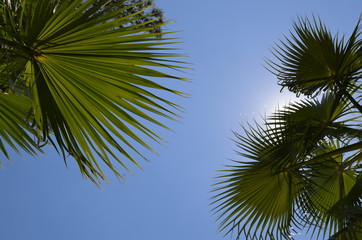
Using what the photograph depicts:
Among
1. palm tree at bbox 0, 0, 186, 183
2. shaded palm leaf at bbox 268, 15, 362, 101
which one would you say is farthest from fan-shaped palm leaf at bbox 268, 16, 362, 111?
palm tree at bbox 0, 0, 186, 183

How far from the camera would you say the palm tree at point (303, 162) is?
318 centimetres

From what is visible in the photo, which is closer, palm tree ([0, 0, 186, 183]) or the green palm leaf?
palm tree ([0, 0, 186, 183])

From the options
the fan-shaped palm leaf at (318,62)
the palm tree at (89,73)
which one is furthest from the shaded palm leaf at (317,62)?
the palm tree at (89,73)

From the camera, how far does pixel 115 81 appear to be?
168cm

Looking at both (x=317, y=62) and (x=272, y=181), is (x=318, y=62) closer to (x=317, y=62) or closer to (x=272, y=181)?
(x=317, y=62)

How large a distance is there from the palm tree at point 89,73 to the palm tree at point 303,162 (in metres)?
1.69

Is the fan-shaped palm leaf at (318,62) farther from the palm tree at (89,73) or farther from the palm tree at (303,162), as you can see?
the palm tree at (89,73)

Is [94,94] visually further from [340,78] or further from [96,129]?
[340,78]

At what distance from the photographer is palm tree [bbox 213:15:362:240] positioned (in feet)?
10.4

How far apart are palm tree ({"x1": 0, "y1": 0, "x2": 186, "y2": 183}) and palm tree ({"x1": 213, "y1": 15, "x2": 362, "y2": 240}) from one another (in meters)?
1.69

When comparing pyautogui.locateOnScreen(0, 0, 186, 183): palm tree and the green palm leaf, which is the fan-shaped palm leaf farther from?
pyautogui.locateOnScreen(0, 0, 186, 183): palm tree

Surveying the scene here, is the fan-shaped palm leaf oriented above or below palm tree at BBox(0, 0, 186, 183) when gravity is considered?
above

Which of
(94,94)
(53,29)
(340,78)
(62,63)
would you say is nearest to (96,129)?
(94,94)

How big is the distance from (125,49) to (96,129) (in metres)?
0.39
